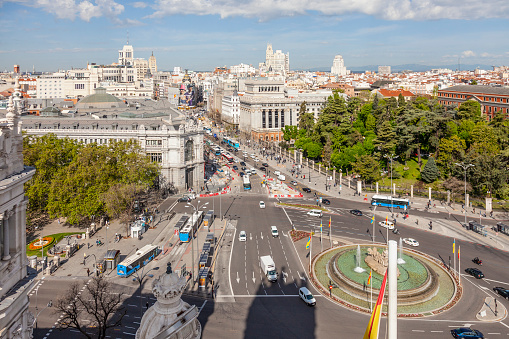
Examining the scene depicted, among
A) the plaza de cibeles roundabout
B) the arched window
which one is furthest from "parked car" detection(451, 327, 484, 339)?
the arched window

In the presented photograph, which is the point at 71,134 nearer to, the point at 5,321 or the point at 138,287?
the point at 138,287

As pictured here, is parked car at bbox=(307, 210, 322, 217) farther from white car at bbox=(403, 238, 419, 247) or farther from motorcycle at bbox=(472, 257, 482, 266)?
motorcycle at bbox=(472, 257, 482, 266)

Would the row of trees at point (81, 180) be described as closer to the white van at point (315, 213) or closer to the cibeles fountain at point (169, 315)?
the white van at point (315, 213)

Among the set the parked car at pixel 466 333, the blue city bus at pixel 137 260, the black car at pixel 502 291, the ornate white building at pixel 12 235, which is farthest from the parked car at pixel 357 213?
the ornate white building at pixel 12 235

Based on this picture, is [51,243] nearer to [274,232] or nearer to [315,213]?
[274,232]

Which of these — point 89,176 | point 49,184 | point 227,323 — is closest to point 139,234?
Result: point 89,176

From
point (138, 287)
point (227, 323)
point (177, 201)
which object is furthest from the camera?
point (177, 201)
